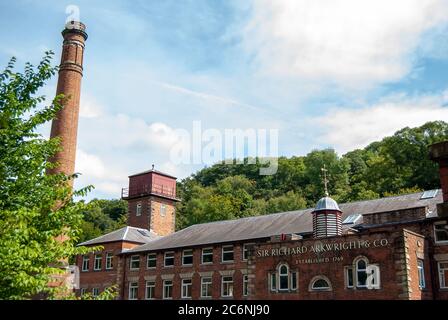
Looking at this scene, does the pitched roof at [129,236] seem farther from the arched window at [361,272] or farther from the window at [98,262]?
the arched window at [361,272]

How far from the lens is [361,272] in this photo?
2861 centimetres

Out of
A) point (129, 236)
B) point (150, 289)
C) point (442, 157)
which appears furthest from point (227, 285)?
point (442, 157)

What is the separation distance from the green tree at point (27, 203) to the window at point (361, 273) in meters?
19.4

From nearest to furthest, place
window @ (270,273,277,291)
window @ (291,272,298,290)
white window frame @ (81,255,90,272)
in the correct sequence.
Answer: window @ (291,272,298,290) < window @ (270,273,277,291) < white window frame @ (81,255,90,272)

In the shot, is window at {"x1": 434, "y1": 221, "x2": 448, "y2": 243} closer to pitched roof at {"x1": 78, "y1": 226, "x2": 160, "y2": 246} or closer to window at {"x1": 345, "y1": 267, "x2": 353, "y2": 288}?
window at {"x1": 345, "y1": 267, "x2": 353, "y2": 288}

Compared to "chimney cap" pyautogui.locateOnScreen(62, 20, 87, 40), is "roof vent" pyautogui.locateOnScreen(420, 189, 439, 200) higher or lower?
lower

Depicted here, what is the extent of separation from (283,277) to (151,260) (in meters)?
17.2

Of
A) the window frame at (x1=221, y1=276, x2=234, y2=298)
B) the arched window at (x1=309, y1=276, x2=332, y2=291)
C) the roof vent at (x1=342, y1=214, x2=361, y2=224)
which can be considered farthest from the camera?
the window frame at (x1=221, y1=276, x2=234, y2=298)

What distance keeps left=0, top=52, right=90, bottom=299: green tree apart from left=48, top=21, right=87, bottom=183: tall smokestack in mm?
23341

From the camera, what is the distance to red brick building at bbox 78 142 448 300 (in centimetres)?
2802

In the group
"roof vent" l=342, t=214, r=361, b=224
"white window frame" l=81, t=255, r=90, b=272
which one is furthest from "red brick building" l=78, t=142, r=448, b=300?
"white window frame" l=81, t=255, r=90, b=272

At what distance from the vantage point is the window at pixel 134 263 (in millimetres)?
46312

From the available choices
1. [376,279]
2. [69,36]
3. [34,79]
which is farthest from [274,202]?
[34,79]

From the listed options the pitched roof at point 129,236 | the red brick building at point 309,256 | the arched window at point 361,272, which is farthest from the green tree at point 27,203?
the pitched roof at point 129,236
